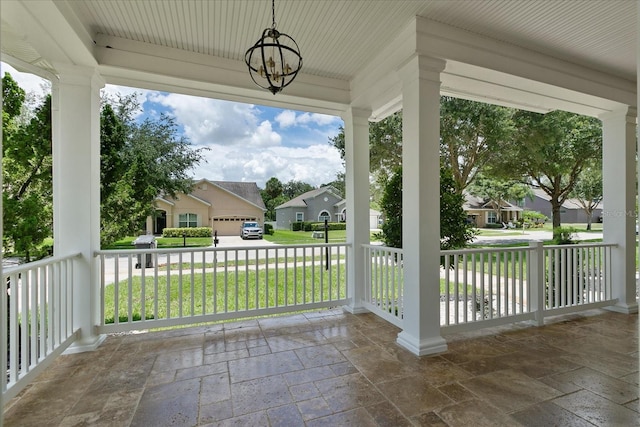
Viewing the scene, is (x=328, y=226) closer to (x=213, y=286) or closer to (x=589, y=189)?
(x=213, y=286)

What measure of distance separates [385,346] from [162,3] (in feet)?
11.2

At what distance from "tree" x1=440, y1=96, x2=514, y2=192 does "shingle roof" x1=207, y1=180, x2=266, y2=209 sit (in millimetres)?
3464

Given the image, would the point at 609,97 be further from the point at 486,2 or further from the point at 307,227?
the point at 307,227

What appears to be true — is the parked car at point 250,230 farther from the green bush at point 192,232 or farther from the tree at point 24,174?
the tree at point 24,174

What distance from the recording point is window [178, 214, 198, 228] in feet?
15.1

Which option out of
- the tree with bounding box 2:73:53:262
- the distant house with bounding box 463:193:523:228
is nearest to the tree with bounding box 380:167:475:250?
the tree with bounding box 2:73:53:262

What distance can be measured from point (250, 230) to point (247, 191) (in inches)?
25.5

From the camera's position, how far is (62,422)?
190cm

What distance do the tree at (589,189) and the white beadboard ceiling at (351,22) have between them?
520cm

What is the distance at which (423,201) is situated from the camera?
280 centimetres

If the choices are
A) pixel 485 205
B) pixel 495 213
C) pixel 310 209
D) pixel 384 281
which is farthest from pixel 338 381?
pixel 485 205

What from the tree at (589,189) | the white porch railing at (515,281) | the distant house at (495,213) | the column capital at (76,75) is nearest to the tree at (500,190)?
the tree at (589,189)

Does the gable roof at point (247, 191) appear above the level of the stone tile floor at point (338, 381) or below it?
above

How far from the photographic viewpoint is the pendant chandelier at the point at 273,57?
2.12 m
